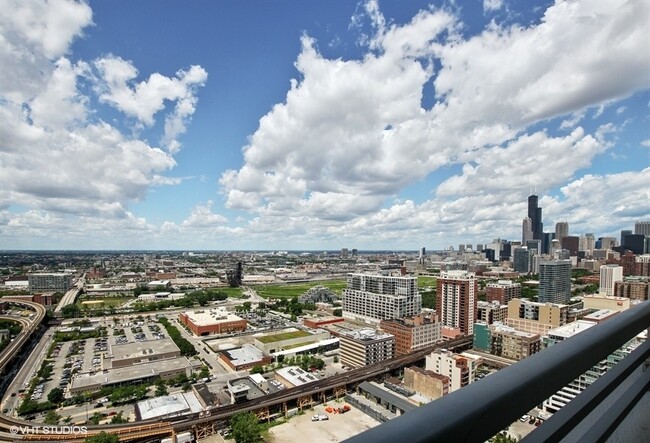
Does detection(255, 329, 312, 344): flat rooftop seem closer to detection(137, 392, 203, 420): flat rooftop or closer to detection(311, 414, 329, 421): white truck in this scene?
detection(137, 392, 203, 420): flat rooftop

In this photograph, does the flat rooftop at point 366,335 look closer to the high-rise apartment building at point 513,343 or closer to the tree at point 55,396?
the high-rise apartment building at point 513,343

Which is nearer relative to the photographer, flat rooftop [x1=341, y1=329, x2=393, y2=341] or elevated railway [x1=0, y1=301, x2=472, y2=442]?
elevated railway [x1=0, y1=301, x2=472, y2=442]

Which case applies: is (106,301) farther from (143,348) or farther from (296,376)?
(296,376)

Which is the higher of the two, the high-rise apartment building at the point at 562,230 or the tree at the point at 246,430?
the high-rise apartment building at the point at 562,230

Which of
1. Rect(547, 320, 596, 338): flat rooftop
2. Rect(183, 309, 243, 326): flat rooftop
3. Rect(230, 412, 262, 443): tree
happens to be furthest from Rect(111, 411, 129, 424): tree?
Rect(547, 320, 596, 338): flat rooftop

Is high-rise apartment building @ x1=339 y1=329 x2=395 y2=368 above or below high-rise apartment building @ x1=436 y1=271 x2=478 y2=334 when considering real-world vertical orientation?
below

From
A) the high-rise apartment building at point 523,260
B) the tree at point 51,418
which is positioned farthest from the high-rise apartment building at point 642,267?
the tree at point 51,418

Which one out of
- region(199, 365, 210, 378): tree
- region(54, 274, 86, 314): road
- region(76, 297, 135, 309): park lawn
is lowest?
region(54, 274, 86, 314): road
